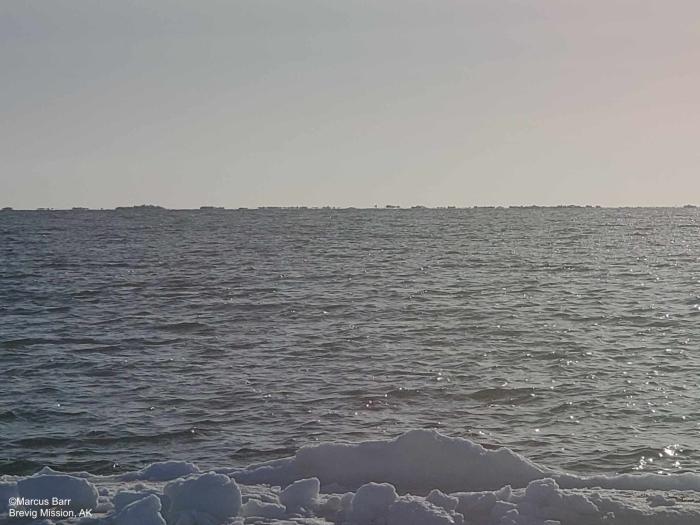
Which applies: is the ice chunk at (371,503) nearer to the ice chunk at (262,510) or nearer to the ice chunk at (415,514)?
the ice chunk at (415,514)

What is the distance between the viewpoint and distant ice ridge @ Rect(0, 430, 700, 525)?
866 cm

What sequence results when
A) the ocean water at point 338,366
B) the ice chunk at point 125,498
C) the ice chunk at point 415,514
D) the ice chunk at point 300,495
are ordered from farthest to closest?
the ocean water at point 338,366, the ice chunk at point 300,495, the ice chunk at point 125,498, the ice chunk at point 415,514

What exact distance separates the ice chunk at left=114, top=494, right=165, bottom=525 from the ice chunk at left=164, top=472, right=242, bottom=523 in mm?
305

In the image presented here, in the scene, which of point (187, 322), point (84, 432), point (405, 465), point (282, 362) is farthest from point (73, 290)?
point (405, 465)

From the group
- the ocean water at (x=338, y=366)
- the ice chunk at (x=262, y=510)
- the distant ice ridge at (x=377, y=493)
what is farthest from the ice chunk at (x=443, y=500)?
the ocean water at (x=338, y=366)

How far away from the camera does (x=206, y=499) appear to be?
29.1ft

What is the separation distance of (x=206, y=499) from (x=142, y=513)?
716 mm

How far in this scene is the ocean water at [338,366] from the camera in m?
14.3

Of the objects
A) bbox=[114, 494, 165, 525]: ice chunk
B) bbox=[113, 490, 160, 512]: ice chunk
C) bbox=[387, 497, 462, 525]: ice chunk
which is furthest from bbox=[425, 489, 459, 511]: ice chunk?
bbox=[113, 490, 160, 512]: ice chunk

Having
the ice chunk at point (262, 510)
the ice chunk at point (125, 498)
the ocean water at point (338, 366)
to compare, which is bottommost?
the ocean water at point (338, 366)

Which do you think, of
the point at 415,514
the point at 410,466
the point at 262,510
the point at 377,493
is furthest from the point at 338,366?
the point at 415,514

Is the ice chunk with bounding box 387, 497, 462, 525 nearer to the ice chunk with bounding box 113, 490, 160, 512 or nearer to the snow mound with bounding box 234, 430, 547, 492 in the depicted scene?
the snow mound with bounding box 234, 430, 547, 492

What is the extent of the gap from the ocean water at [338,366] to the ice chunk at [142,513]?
14.7 ft

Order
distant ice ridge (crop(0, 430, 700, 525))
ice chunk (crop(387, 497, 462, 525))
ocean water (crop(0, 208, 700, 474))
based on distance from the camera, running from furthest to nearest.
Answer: ocean water (crop(0, 208, 700, 474)) < distant ice ridge (crop(0, 430, 700, 525)) < ice chunk (crop(387, 497, 462, 525))
